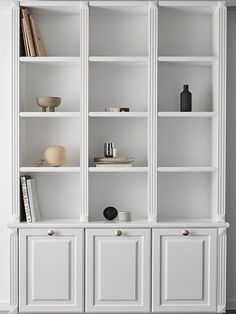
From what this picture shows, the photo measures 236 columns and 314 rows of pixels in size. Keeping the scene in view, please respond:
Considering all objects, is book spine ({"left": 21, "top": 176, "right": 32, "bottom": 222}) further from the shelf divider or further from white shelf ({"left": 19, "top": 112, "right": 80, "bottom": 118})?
the shelf divider

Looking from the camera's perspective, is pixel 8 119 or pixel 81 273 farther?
pixel 8 119

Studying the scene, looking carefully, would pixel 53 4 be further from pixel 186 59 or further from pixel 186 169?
pixel 186 169

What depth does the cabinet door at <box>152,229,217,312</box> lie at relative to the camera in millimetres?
3922

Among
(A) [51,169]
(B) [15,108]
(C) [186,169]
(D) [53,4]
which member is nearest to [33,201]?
(A) [51,169]

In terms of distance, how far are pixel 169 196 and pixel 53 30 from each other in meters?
1.59

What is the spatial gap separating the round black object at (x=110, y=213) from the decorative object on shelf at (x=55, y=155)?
49 cm

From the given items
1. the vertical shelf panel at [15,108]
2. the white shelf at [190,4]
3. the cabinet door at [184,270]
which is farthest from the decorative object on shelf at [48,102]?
the cabinet door at [184,270]

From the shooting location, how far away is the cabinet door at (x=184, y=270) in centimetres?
392

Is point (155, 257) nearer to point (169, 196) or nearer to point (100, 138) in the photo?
point (169, 196)

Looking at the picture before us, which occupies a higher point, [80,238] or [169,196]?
[169,196]

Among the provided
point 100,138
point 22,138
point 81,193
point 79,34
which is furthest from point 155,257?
point 79,34

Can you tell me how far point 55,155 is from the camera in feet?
13.0

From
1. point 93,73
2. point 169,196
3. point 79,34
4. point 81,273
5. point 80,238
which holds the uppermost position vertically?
point 79,34

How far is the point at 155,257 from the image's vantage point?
391cm
